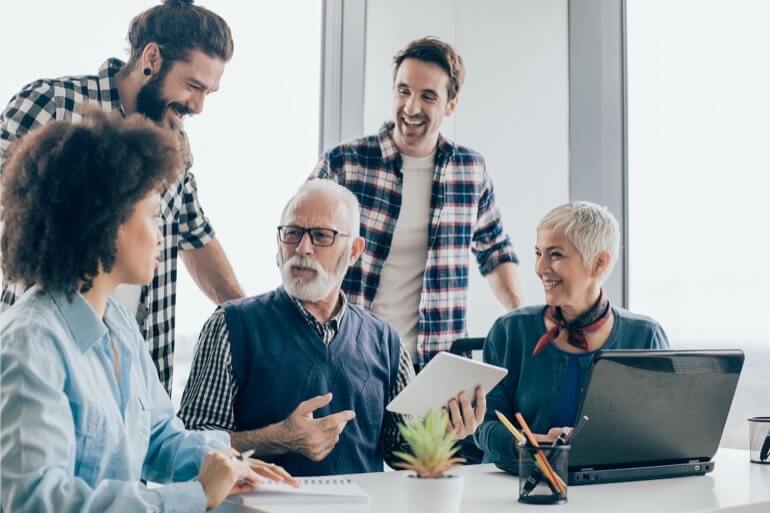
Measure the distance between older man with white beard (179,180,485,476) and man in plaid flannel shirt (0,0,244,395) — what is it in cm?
45

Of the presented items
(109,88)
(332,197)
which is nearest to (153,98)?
(109,88)

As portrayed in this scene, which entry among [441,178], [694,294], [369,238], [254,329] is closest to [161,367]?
[254,329]

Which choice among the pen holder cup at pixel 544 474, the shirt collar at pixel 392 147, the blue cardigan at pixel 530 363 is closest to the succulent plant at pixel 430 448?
the pen holder cup at pixel 544 474

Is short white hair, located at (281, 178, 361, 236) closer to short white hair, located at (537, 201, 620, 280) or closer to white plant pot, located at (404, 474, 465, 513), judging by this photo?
short white hair, located at (537, 201, 620, 280)

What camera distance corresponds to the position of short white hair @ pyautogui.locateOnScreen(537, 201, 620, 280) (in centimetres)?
257

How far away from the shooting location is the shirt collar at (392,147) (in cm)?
326

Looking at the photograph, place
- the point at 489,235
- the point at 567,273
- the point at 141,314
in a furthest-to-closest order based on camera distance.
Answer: the point at 489,235 < the point at 141,314 < the point at 567,273

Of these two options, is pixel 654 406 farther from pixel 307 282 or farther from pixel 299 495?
pixel 307 282

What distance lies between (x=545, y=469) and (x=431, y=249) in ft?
5.12

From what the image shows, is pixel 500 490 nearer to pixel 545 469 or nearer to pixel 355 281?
pixel 545 469

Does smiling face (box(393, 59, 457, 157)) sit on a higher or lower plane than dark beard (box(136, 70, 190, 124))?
higher

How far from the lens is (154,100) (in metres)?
2.63

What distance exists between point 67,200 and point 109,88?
3.65ft

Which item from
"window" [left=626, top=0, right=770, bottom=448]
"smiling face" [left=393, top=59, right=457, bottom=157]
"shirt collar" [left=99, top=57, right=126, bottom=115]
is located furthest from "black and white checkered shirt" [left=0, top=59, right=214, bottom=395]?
"window" [left=626, top=0, right=770, bottom=448]
